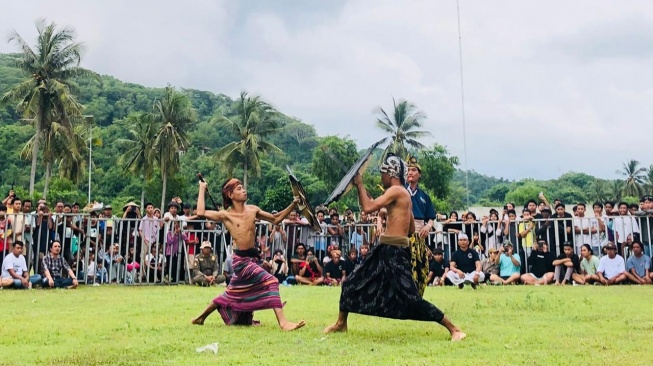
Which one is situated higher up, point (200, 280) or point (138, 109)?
point (138, 109)

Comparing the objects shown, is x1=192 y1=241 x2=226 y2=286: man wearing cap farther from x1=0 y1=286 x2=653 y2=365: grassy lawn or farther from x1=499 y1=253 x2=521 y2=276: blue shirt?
x1=499 y1=253 x2=521 y2=276: blue shirt

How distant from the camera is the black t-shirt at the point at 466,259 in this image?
15.2 metres

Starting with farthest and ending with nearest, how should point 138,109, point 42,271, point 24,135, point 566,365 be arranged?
point 138,109 → point 24,135 → point 42,271 → point 566,365

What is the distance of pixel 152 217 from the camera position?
52.5 ft

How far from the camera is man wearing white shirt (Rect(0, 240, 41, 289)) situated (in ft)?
44.8

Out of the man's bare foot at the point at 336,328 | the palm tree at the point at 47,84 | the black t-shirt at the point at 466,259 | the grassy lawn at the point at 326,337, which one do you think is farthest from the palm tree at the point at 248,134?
the man's bare foot at the point at 336,328

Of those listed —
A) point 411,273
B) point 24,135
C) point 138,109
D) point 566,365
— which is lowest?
point 566,365

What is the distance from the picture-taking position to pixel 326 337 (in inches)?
279

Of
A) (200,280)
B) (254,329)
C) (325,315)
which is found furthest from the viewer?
(200,280)

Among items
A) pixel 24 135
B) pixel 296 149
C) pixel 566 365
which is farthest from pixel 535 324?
pixel 296 149

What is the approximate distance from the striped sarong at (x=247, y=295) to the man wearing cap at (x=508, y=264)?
8900 millimetres

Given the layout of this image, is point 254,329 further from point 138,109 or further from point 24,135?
point 138,109

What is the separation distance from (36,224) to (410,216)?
9.82 metres

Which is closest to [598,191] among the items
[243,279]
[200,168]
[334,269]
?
[200,168]
